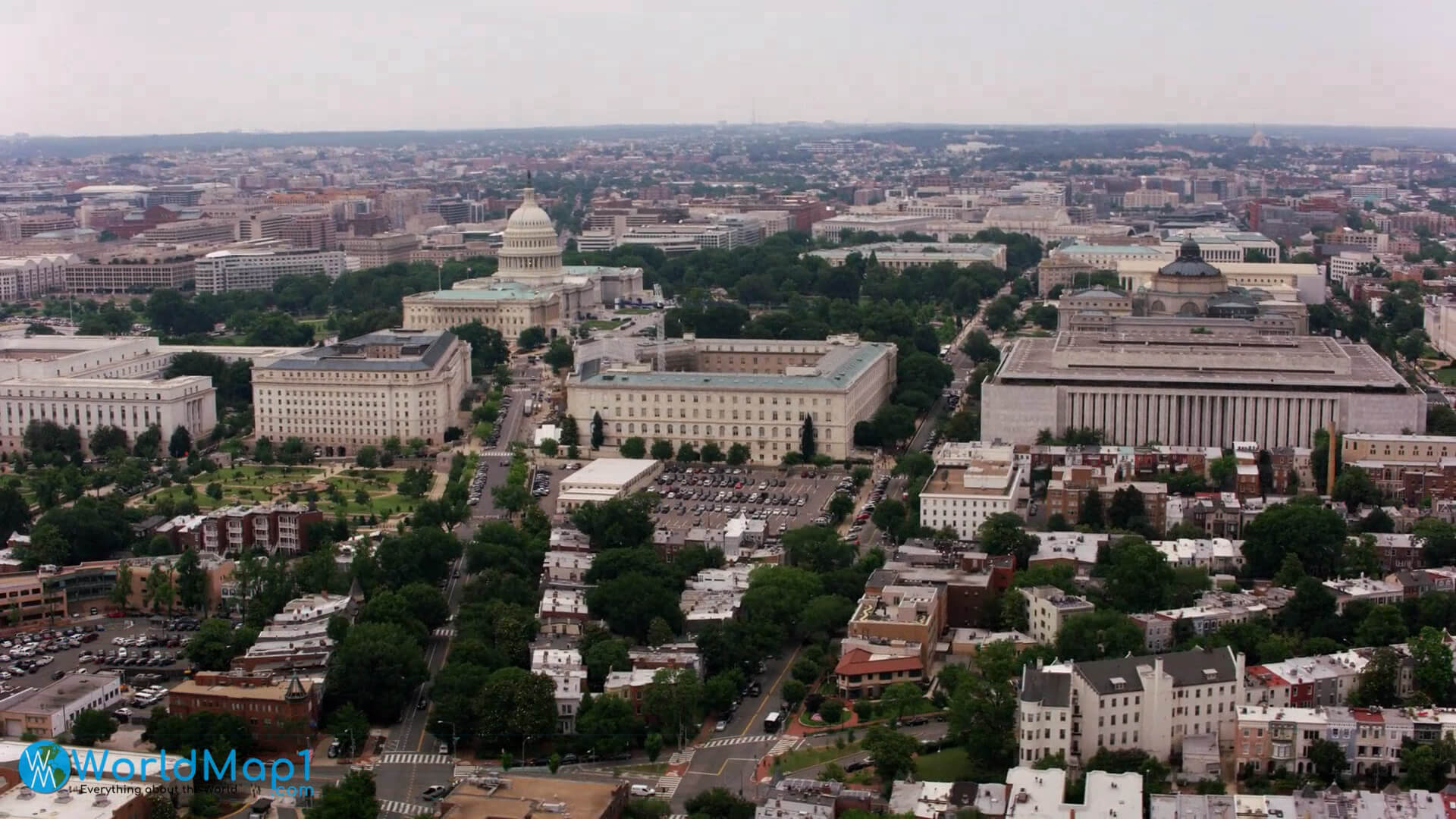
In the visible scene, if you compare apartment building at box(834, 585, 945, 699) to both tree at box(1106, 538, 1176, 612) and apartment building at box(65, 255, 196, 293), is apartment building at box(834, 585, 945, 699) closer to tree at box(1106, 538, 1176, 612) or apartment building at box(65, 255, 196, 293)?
tree at box(1106, 538, 1176, 612)

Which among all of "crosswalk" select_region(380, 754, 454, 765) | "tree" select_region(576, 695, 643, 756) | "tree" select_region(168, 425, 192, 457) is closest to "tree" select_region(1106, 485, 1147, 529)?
"tree" select_region(576, 695, 643, 756)

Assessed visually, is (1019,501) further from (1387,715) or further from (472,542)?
(1387,715)

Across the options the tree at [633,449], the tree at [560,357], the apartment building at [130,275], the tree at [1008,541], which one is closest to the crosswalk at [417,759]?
the tree at [1008,541]

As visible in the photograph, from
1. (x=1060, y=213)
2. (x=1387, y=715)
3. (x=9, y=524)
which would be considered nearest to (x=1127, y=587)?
(x=1387, y=715)

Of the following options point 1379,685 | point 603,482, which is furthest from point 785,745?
point 603,482

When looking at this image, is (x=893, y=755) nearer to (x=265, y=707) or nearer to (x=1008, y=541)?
(x=265, y=707)

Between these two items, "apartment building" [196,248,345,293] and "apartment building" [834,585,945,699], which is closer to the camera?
"apartment building" [834,585,945,699]
